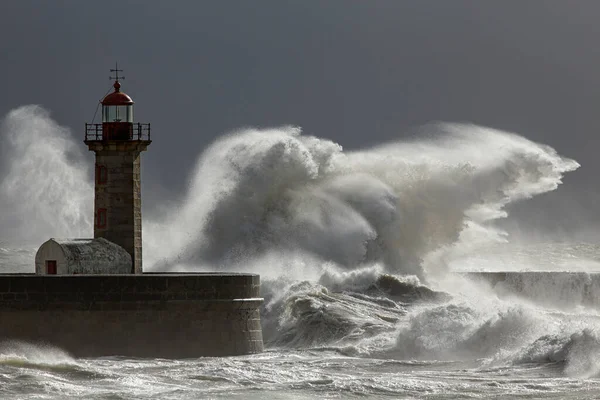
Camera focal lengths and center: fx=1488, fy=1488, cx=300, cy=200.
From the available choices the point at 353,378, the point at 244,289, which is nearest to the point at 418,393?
the point at 353,378

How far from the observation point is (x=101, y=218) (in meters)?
20.2

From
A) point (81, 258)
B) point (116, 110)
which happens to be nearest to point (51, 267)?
point (81, 258)

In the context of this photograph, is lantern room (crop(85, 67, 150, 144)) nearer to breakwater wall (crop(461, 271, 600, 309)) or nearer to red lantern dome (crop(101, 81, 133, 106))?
red lantern dome (crop(101, 81, 133, 106))

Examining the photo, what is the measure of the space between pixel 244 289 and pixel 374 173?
10715 mm

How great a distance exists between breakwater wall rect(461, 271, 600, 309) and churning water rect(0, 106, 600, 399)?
0.33 ft

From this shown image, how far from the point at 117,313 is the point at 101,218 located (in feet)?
8.09

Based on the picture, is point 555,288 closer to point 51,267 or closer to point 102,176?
point 102,176

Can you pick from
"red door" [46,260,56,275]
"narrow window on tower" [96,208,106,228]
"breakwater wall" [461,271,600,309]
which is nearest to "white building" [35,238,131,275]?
"red door" [46,260,56,275]

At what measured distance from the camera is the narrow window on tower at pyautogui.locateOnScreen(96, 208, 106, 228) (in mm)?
20156

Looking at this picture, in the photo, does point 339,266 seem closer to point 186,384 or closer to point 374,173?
point 374,173

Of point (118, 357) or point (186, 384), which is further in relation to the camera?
point (118, 357)

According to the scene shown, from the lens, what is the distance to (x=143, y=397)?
600 inches

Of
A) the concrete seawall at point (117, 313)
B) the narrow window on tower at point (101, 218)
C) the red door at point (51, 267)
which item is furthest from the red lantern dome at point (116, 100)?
the concrete seawall at point (117, 313)

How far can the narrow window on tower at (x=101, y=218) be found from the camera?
66.1 feet
